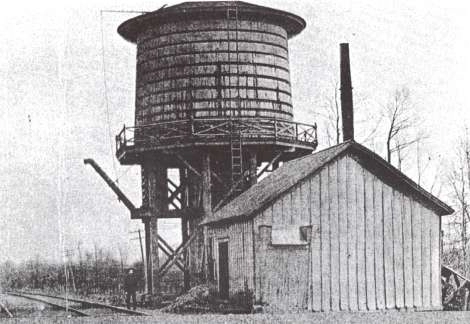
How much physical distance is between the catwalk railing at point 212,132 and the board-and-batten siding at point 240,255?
4.00 metres

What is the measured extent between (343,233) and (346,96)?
583 cm

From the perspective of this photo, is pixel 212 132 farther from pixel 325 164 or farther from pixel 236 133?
pixel 325 164

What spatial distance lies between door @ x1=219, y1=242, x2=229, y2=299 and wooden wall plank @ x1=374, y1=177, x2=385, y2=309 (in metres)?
4.58

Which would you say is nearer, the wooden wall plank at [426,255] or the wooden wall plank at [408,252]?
the wooden wall plank at [408,252]

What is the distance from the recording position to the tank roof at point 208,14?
29.2 meters

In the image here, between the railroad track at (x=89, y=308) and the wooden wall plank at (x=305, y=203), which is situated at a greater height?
the wooden wall plank at (x=305, y=203)

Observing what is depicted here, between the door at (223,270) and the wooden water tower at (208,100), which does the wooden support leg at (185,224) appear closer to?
the wooden water tower at (208,100)

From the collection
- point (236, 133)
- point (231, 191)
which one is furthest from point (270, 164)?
point (236, 133)

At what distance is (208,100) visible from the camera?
95.7 ft

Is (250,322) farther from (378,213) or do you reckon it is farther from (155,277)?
(155,277)

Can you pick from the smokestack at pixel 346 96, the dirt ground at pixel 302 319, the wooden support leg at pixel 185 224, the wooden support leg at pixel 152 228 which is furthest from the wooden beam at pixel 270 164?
the dirt ground at pixel 302 319

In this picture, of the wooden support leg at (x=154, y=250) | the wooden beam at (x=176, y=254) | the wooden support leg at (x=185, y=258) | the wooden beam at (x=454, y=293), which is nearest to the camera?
the wooden beam at (x=454, y=293)

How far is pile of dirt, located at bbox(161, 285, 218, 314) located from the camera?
76.8ft

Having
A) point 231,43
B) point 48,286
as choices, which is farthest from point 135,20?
point 48,286
